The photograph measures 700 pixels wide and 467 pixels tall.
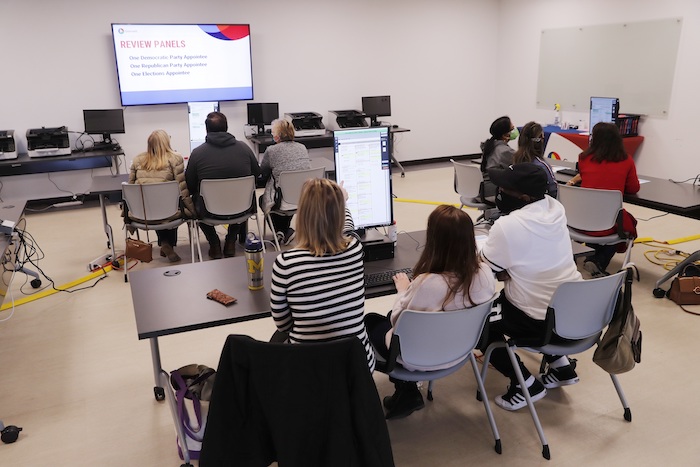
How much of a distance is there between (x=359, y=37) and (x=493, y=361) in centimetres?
647

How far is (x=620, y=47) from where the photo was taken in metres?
7.10

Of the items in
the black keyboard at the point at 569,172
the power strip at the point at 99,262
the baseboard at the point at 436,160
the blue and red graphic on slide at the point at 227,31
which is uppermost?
the blue and red graphic on slide at the point at 227,31

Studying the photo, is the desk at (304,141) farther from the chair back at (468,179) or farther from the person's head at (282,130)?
the person's head at (282,130)

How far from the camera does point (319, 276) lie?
1942 millimetres

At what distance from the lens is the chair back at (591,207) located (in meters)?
3.76

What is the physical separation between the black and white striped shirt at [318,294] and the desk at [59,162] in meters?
5.40

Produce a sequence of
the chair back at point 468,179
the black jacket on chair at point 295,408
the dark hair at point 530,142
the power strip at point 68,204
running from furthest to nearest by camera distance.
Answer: the power strip at point 68,204 → the chair back at point 468,179 → the dark hair at point 530,142 → the black jacket on chair at point 295,408

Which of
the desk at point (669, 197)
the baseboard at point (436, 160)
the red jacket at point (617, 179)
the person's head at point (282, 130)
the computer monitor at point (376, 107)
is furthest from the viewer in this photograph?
the baseboard at point (436, 160)

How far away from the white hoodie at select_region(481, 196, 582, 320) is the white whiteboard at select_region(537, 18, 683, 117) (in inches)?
209

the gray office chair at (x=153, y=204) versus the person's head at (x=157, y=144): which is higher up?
the person's head at (x=157, y=144)

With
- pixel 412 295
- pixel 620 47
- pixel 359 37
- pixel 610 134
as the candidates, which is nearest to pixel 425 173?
pixel 359 37

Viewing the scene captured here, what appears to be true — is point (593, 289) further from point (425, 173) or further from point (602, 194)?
point (425, 173)

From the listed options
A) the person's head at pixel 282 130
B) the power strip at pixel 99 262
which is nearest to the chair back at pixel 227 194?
the person's head at pixel 282 130

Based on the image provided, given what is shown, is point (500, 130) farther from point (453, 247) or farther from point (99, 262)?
point (99, 262)
